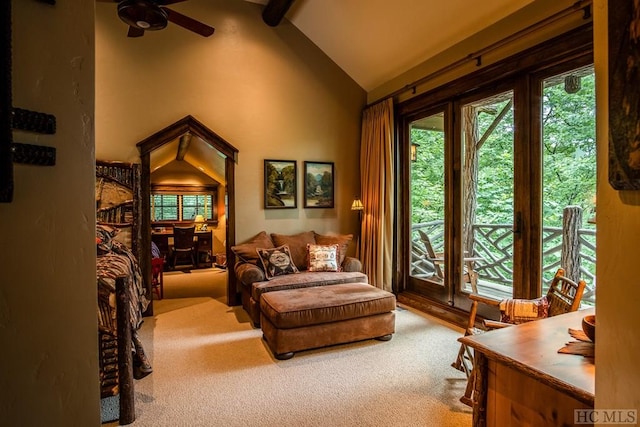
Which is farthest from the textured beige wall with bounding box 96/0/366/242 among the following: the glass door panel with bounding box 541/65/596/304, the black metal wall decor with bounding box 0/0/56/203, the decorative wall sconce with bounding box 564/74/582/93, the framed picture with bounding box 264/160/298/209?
the black metal wall decor with bounding box 0/0/56/203

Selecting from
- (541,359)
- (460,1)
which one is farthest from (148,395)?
(460,1)

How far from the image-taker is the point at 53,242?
0.84 meters

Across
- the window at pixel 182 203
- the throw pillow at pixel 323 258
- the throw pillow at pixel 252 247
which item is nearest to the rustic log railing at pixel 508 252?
the throw pillow at pixel 323 258

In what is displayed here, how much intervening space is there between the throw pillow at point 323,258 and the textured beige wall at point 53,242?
3.41 m

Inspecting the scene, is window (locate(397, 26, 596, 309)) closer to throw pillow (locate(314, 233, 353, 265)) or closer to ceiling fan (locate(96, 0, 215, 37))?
throw pillow (locate(314, 233, 353, 265))

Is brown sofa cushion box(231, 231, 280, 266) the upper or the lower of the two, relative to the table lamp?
lower

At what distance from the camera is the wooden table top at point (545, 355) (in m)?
1.10

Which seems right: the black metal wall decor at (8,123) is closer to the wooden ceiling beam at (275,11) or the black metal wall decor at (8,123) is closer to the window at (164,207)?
the wooden ceiling beam at (275,11)

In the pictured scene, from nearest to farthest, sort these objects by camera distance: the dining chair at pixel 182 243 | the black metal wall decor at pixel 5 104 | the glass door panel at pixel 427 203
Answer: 1. the black metal wall decor at pixel 5 104
2. the glass door panel at pixel 427 203
3. the dining chair at pixel 182 243

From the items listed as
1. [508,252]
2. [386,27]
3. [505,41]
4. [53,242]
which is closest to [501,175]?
[508,252]

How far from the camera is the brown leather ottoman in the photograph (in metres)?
2.91

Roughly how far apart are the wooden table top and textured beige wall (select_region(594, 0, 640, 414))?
198 mm

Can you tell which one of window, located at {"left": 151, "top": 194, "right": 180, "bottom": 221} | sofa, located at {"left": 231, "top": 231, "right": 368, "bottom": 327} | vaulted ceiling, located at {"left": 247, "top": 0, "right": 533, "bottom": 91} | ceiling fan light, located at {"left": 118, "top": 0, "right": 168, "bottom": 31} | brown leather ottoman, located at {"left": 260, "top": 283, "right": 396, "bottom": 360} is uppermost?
vaulted ceiling, located at {"left": 247, "top": 0, "right": 533, "bottom": 91}

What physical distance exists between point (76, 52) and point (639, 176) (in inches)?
55.3
